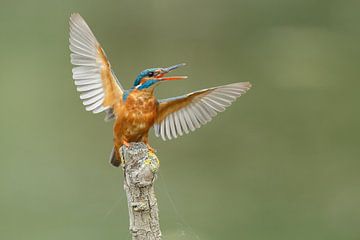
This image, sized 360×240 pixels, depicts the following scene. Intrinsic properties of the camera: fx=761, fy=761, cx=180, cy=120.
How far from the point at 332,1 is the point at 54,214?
9.70ft

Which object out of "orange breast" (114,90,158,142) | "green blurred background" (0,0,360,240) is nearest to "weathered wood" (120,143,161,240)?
"orange breast" (114,90,158,142)

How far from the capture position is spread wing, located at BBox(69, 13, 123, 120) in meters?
2.17

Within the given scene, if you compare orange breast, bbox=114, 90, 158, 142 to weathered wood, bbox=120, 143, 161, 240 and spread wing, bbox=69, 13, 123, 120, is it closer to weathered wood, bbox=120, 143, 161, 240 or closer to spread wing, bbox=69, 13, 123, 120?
spread wing, bbox=69, 13, 123, 120

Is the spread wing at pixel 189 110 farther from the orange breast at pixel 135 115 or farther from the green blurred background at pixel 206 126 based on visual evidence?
the green blurred background at pixel 206 126

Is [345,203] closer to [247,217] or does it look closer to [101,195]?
[247,217]

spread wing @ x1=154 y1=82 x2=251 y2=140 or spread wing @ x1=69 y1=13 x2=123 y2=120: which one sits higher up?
spread wing @ x1=69 y1=13 x2=123 y2=120

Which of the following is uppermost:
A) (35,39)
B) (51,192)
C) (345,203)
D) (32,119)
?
(35,39)

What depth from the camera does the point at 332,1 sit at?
5645 mm

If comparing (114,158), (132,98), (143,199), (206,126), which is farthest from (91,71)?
(206,126)

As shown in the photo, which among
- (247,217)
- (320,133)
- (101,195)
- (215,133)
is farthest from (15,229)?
(320,133)

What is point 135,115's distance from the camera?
84.5 inches

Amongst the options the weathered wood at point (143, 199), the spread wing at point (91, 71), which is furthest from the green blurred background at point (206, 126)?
the weathered wood at point (143, 199)

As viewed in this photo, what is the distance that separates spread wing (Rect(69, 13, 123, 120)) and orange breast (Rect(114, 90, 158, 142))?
0.06 meters

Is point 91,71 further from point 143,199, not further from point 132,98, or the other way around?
point 143,199
